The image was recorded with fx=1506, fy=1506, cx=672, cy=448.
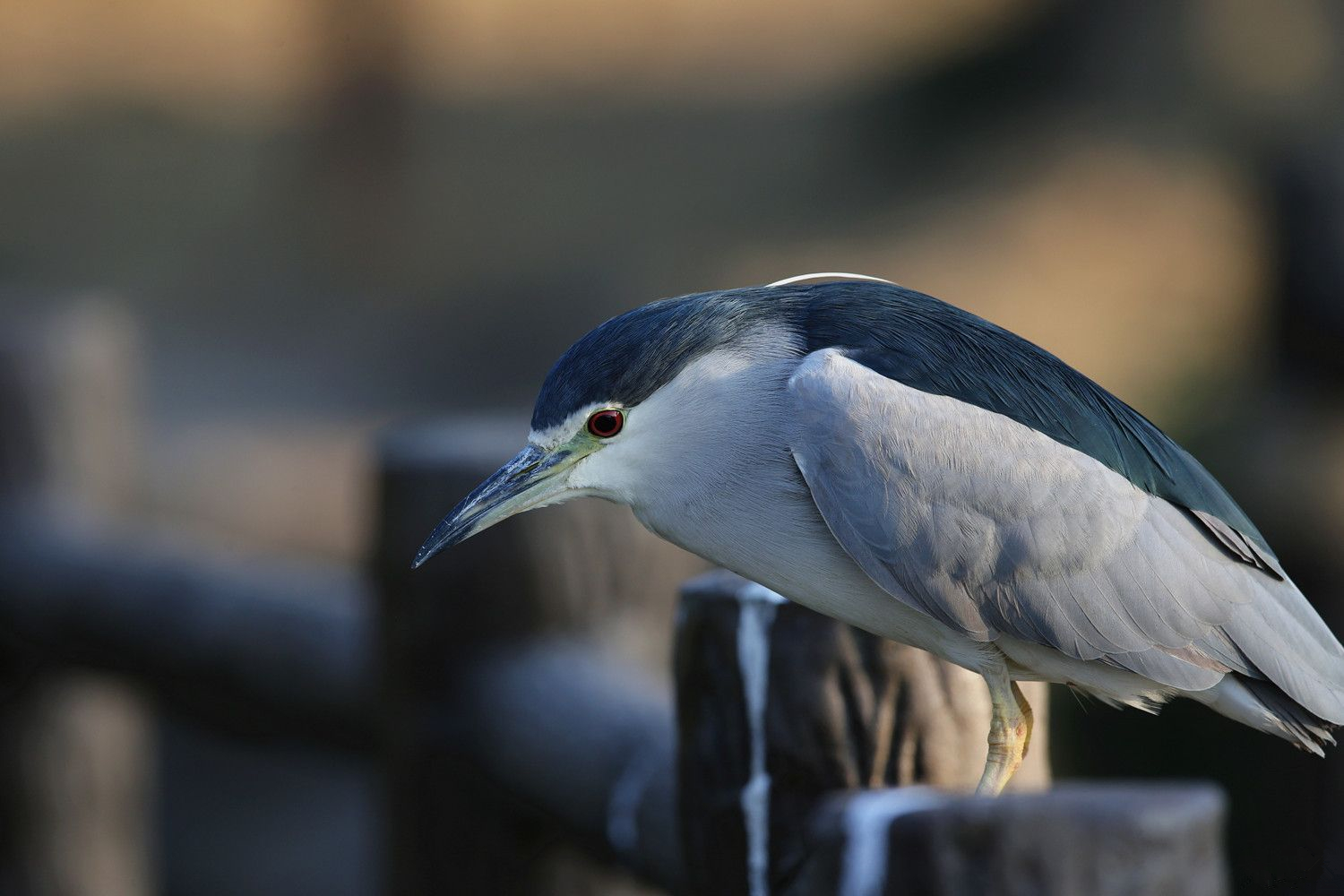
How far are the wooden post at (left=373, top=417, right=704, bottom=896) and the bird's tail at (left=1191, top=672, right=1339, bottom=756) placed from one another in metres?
0.69

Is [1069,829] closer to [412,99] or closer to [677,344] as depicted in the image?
[677,344]

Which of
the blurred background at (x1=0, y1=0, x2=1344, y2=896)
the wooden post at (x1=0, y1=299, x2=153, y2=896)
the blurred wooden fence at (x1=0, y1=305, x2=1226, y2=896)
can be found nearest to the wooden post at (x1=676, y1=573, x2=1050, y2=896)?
the blurred wooden fence at (x1=0, y1=305, x2=1226, y2=896)

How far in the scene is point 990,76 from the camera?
7.91 metres

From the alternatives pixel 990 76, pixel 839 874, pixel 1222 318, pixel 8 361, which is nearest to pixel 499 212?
pixel 990 76

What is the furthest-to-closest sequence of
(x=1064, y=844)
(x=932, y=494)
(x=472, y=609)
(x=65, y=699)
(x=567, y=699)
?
(x=65, y=699) < (x=472, y=609) < (x=567, y=699) < (x=932, y=494) < (x=1064, y=844)

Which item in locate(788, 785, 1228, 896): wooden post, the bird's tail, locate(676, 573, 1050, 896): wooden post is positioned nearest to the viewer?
locate(788, 785, 1228, 896): wooden post

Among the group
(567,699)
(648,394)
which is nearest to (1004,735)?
(648,394)

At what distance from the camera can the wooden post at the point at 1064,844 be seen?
788mm

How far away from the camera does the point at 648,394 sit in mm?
1419

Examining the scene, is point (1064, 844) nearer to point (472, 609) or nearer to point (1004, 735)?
point (1004, 735)

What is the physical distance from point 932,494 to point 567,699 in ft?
1.78

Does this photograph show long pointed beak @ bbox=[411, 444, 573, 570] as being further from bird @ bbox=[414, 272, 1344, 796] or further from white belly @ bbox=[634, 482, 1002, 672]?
white belly @ bbox=[634, 482, 1002, 672]

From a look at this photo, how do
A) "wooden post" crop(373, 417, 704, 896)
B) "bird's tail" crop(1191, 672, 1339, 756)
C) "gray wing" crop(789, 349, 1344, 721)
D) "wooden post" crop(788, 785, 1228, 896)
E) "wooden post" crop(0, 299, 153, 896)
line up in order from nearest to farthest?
"wooden post" crop(788, 785, 1228, 896), "gray wing" crop(789, 349, 1344, 721), "bird's tail" crop(1191, 672, 1339, 756), "wooden post" crop(373, 417, 704, 896), "wooden post" crop(0, 299, 153, 896)

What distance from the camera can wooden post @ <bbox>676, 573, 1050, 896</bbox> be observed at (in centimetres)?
123
